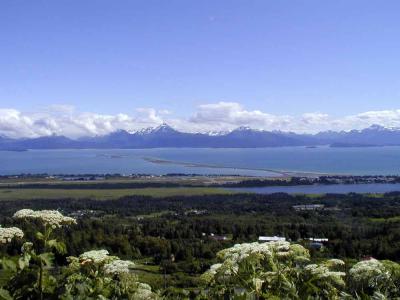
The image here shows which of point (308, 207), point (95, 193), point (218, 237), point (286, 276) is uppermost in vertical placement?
point (286, 276)

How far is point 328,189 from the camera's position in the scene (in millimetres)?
→ 91125

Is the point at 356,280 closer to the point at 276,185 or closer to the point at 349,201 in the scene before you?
the point at 349,201

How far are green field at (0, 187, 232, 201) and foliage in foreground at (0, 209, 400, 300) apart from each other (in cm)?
7773

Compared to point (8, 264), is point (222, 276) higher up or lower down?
lower down

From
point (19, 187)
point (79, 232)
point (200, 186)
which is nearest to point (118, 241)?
point (79, 232)

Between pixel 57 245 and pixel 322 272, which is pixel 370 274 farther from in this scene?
pixel 57 245

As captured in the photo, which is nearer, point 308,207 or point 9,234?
point 9,234

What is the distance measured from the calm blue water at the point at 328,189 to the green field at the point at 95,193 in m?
7.05

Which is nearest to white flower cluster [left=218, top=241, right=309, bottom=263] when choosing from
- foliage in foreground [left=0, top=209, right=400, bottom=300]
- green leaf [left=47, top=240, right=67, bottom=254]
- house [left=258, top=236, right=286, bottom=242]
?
foliage in foreground [left=0, top=209, right=400, bottom=300]

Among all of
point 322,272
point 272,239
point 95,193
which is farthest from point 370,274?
point 95,193

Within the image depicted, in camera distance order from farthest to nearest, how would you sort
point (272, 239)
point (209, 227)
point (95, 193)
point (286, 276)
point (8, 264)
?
point (95, 193) → point (209, 227) → point (272, 239) → point (286, 276) → point (8, 264)

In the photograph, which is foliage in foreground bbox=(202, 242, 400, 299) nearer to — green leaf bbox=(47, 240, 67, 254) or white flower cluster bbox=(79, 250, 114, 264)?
white flower cluster bbox=(79, 250, 114, 264)

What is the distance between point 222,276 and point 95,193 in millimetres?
85551

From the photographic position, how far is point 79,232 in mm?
41812
